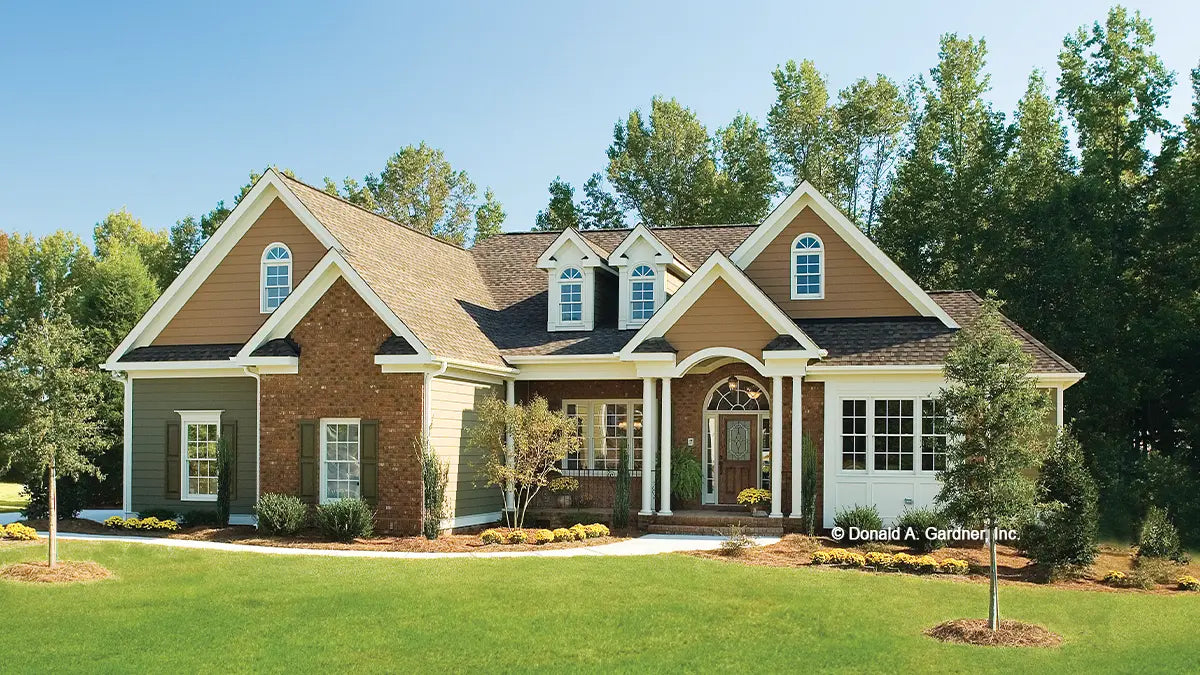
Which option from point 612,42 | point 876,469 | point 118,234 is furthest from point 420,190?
point 876,469

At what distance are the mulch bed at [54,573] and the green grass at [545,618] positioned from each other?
36 centimetres

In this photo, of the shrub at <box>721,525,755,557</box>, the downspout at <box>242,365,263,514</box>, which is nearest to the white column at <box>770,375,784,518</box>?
the shrub at <box>721,525,755,557</box>

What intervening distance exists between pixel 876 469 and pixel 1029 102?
22.9m

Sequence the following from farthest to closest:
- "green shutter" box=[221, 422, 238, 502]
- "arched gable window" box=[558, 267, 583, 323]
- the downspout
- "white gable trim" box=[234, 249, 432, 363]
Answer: "arched gable window" box=[558, 267, 583, 323] → "green shutter" box=[221, 422, 238, 502] → the downspout → "white gable trim" box=[234, 249, 432, 363]

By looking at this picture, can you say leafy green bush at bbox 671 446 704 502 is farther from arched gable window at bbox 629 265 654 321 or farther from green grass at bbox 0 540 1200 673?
green grass at bbox 0 540 1200 673

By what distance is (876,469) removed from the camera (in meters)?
22.4

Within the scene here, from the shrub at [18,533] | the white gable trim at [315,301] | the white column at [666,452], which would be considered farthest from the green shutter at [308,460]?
the white column at [666,452]

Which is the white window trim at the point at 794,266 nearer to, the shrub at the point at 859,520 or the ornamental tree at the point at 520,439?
the shrub at the point at 859,520

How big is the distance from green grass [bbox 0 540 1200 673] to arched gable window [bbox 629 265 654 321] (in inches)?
357

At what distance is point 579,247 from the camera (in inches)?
1027

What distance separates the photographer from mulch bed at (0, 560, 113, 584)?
15.8 metres

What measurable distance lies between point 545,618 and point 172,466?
13514 millimetres

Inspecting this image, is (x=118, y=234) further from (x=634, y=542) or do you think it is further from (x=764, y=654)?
(x=764, y=654)

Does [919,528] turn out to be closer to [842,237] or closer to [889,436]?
[889,436]
